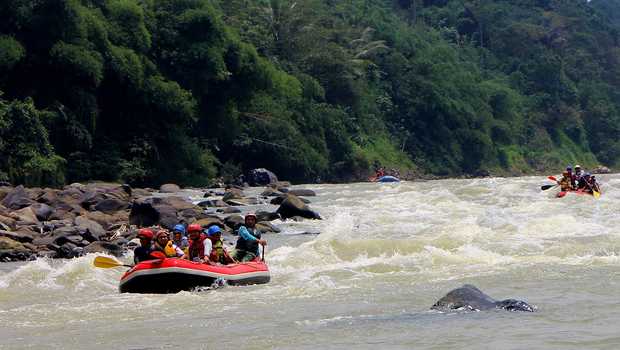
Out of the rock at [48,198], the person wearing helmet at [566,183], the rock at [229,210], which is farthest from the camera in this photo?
the person wearing helmet at [566,183]

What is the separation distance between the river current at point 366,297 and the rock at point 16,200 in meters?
5.64

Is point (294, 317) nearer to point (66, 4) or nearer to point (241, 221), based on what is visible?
point (241, 221)

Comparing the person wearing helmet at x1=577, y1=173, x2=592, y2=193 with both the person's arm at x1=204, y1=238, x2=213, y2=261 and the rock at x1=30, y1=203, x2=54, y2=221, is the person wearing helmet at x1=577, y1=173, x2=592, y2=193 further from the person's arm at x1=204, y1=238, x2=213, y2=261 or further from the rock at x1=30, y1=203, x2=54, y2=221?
the person's arm at x1=204, y1=238, x2=213, y2=261

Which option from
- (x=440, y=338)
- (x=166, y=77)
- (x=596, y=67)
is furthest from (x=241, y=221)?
(x=596, y=67)

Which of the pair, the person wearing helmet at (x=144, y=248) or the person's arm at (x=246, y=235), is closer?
the person wearing helmet at (x=144, y=248)

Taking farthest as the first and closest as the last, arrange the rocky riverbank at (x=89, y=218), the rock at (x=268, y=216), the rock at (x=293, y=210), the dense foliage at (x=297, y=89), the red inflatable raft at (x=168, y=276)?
the dense foliage at (x=297, y=89)
the rock at (x=293, y=210)
the rock at (x=268, y=216)
the rocky riverbank at (x=89, y=218)
the red inflatable raft at (x=168, y=276)

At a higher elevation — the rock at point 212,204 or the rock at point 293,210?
the rock at point 293,210

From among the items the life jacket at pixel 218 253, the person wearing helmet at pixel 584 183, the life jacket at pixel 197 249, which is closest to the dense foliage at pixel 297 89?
the person wearing helmet at pixel 584 183

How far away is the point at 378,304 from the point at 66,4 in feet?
74.7

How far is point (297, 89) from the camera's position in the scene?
147 feet

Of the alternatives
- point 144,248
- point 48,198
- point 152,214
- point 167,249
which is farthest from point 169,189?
point 167,249

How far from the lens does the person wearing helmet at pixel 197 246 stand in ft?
42.1

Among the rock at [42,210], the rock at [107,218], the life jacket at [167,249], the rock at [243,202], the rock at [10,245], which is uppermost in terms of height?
the life jacket at [167,249]

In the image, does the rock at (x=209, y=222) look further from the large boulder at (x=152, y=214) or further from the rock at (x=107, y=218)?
the rock at (x=107, y=218)
